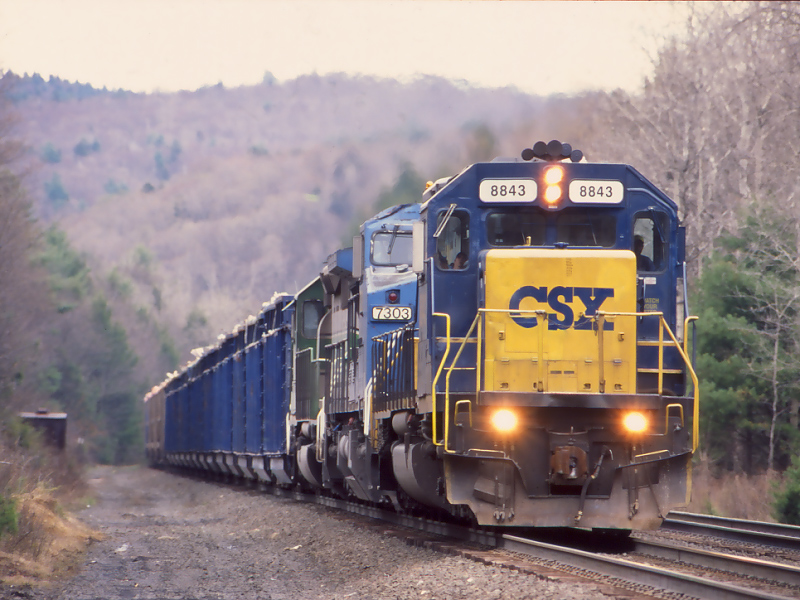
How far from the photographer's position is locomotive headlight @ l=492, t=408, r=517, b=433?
9352 mm

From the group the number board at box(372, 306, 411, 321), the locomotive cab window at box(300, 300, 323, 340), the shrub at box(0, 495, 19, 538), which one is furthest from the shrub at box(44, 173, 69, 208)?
the shrub at box(0, 495, 19, 538)

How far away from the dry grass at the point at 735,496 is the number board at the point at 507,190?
7121 millimetres

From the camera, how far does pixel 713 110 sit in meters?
30.2

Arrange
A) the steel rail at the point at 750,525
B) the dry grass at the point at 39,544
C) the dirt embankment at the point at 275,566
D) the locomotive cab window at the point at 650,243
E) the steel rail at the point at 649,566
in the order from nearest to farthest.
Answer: the steel rail at the point at 649,566 < the dirt embankment at the point at 275,566 < the dry grass at the point at 39,544 < the locomotive cab window at the point at 650,243 < the steel rail at the point at 750,525

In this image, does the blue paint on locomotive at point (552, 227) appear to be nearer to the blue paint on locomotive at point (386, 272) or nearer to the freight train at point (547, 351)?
the freight train at point (547, 351)

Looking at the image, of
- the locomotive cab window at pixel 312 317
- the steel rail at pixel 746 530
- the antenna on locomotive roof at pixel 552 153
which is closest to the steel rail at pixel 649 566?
the steel rail at pixel 746 530

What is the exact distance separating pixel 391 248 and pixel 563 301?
14.4 feet

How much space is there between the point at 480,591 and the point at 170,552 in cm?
537

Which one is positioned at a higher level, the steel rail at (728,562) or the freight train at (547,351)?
the freight train at (547,351)

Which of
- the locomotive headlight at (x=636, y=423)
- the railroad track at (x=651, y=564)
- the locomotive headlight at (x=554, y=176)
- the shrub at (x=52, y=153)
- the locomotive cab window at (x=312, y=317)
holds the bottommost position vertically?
the railroad track at (x=651, y=564)

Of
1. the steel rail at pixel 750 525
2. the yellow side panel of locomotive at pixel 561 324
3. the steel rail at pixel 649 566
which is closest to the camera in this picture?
the steel rail at pixel 649 566

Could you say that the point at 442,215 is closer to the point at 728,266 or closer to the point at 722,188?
the point at 728,266

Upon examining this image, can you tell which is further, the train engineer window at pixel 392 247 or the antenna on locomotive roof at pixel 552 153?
the train engineer window at pixel 392 247

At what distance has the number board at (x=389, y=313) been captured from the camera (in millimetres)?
13445
